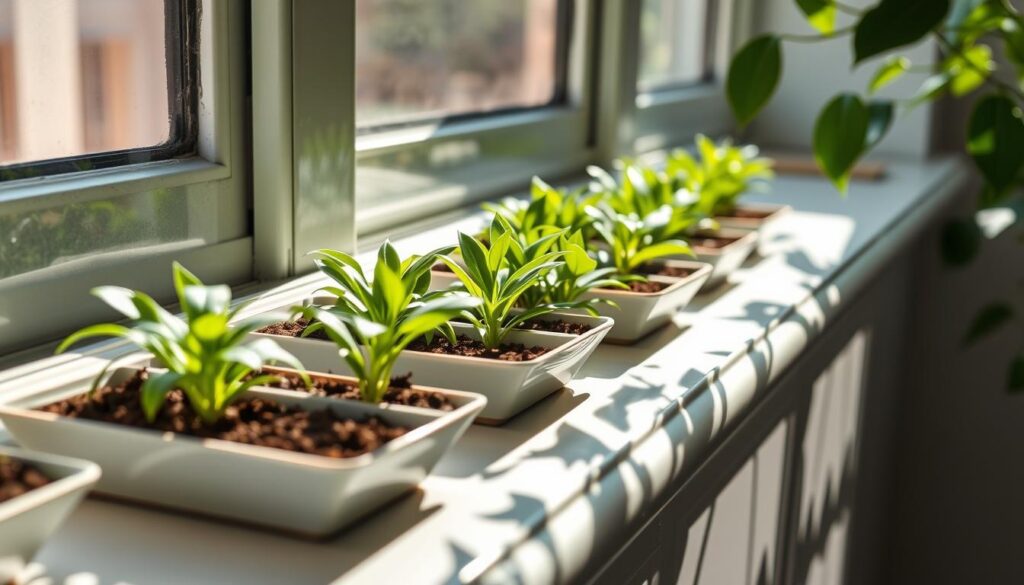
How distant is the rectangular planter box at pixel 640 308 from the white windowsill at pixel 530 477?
12mm

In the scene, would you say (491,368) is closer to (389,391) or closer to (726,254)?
(389,391)

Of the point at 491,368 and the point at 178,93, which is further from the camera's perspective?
the point at 178,93

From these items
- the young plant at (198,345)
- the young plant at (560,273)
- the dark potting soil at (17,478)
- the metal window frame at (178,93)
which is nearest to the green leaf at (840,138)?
the young plant at (560,273)

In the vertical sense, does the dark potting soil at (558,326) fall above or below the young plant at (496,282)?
below

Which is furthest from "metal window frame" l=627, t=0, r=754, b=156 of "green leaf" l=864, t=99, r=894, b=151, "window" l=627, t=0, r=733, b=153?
"green leaf" l=864, t=99, r=894, b=151

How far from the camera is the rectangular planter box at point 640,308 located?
77 cm

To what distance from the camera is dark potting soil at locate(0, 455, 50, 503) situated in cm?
39

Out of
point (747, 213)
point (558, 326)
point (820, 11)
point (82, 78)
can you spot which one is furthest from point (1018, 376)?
point (82, 78)

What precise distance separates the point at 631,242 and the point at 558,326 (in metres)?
0.19

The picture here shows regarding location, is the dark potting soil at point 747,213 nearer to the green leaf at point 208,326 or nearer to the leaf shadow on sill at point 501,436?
the leaf shadow on sill at point 501,436

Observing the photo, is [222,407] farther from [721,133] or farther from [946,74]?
[721,133]

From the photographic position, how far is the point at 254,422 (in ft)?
1.62

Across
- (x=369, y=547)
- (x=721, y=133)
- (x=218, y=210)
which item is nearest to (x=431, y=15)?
(x=218, y=210)

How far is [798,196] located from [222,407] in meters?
1.20
